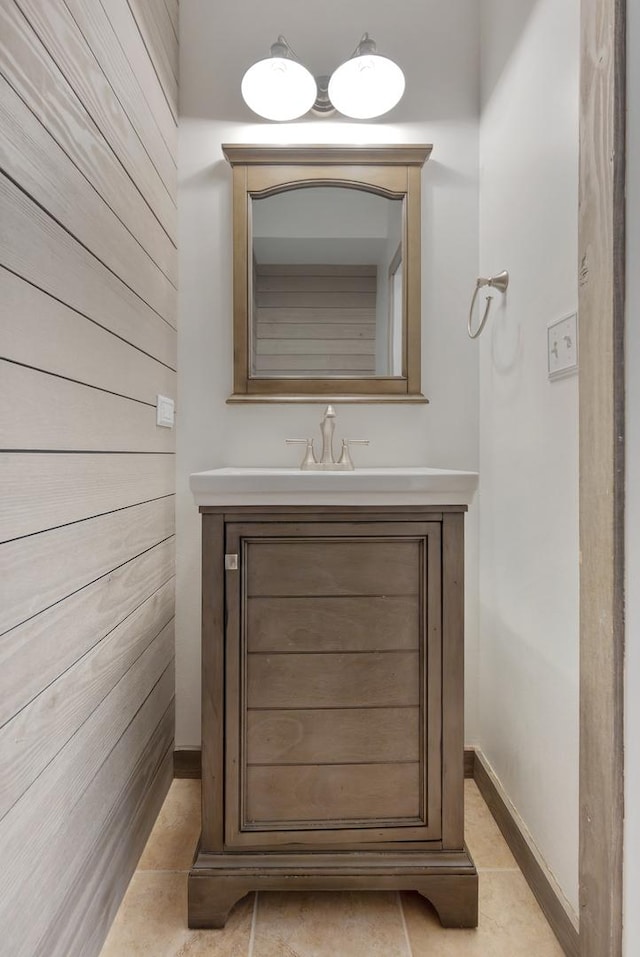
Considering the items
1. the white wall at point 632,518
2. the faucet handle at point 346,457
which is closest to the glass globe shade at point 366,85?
the white wall at point 632,518

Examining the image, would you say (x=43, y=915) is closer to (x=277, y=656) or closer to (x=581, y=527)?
(x=277, y=656)

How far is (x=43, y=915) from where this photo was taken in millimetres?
839

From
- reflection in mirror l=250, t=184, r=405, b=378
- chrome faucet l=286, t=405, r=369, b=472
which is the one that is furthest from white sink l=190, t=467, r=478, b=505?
reflection in mirror l=250, t=184, r=405, b=378

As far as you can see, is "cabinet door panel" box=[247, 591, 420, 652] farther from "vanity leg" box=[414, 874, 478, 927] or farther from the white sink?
"vanity leg" box=[414, 874, 478, 927]

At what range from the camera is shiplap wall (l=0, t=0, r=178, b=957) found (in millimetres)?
759

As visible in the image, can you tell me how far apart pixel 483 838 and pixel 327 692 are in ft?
2.31

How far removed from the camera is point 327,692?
3.71ft

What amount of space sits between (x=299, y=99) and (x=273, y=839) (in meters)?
1.95

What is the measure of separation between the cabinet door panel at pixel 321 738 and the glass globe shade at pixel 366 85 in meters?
1.68

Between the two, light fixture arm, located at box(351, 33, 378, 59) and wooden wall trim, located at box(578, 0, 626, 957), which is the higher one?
light fixture arm, located at box(351, 33, 378, 59)

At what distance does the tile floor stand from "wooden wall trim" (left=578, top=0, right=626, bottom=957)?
22 centimetres

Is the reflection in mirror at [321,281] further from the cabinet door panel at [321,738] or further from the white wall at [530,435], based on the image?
the cabinet door panel at [321,738]

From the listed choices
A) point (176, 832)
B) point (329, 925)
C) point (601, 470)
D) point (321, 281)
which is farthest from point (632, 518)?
point (176, 832)

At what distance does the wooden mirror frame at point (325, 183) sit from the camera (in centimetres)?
167
